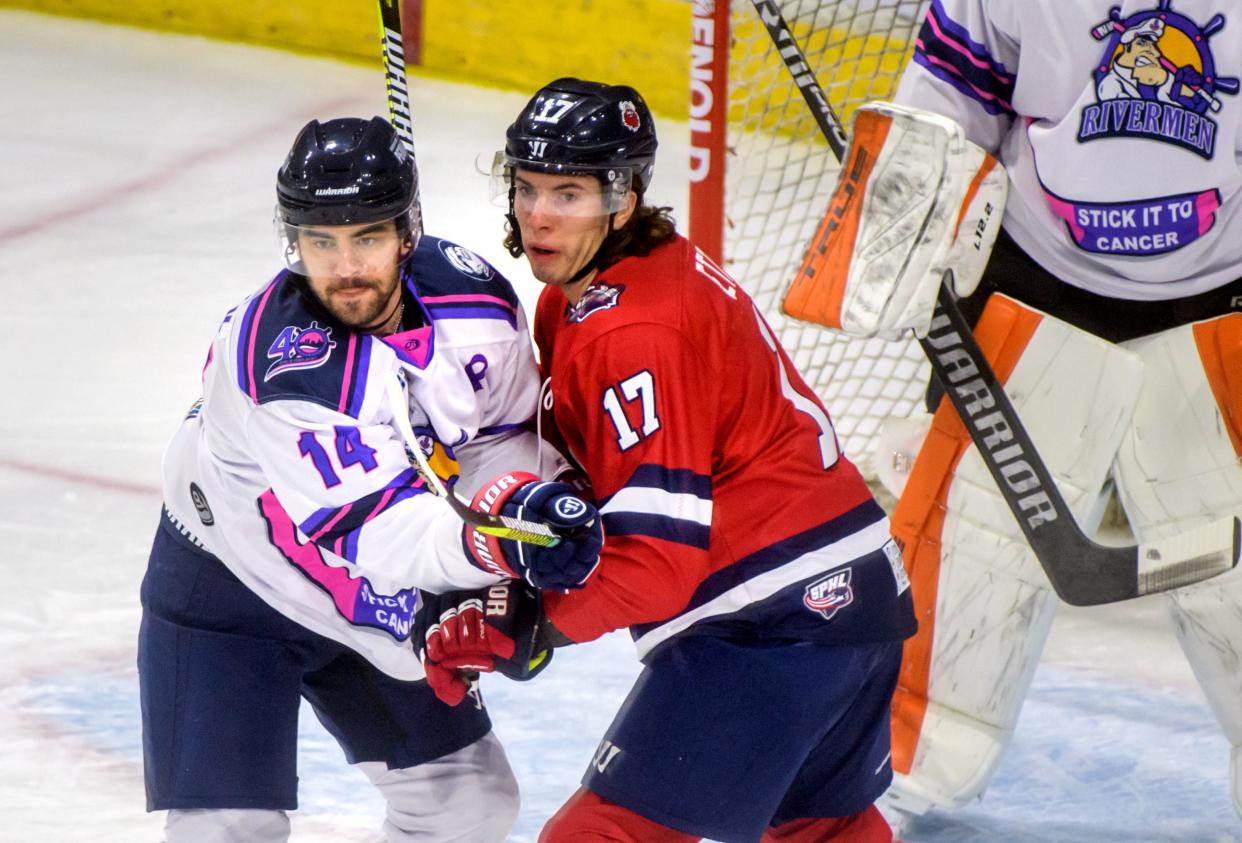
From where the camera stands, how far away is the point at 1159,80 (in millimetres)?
2461

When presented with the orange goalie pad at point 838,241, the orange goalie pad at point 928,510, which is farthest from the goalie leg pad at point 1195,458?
the orange goalie pad at point 838,241

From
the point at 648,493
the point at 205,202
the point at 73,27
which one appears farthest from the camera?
the point at 73,27

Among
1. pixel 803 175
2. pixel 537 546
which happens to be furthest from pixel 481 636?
pixel 803 175

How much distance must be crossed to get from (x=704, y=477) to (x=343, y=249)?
48 cm

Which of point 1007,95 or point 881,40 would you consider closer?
point 1007,95

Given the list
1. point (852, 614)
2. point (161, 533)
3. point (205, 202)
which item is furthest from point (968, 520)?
point (205, 202)

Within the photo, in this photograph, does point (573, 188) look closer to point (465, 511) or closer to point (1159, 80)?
point (465, 511)

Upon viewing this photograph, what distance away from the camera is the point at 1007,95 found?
8.70 feet

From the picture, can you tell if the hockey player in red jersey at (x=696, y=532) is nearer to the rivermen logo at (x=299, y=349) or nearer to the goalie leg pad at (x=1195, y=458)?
the rivermen logo at (x=299, y=349)

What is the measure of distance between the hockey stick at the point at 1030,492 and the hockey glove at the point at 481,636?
762 mm

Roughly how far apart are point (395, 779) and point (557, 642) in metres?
0.40

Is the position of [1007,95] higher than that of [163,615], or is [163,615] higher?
[1007,95]

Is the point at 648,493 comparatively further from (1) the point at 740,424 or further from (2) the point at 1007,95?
(2) the point at 1007,95

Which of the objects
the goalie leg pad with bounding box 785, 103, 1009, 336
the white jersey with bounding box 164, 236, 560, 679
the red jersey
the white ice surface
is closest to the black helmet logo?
the red jersey
